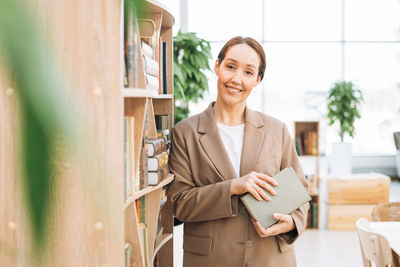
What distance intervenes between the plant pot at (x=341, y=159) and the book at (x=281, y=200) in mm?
4434

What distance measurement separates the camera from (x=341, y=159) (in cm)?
604

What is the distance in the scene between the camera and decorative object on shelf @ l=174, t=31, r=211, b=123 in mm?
4363

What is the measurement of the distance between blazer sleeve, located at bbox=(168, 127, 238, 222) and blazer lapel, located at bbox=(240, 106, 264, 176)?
15cm

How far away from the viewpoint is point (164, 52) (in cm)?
220

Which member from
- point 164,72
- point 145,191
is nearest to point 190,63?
point 164,72

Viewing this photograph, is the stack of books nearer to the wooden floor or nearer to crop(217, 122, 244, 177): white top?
crop(217, 122, 244, 177): white top

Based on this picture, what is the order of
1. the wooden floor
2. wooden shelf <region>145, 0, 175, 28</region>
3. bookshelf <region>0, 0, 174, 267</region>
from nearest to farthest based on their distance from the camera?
bookshelf <region>0, 0, 174, 267</region>, wooden shelf <region>145, 0, 175, 28</region>, the wooden floor

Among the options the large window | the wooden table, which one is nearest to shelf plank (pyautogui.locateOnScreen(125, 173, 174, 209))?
the wooden table

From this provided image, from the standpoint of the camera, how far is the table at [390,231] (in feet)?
7.20

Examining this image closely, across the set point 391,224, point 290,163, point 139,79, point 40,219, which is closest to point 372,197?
point 391,224

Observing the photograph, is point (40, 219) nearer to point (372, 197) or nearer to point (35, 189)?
point (35, 189)

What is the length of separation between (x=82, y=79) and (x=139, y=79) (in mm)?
330

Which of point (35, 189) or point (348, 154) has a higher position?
point (35, 189)

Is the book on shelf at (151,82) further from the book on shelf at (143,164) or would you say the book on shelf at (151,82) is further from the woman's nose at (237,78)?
the woman's nose at (237,78)
